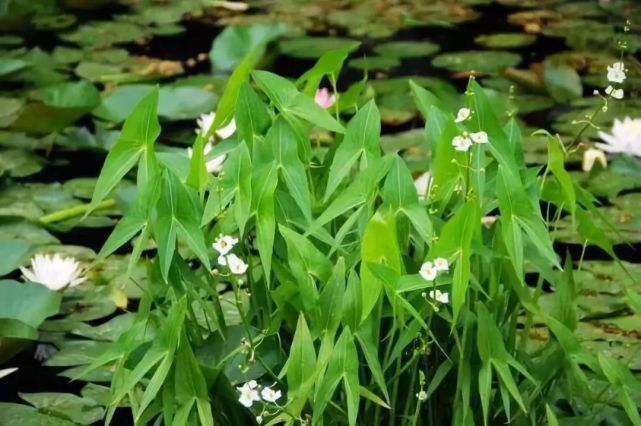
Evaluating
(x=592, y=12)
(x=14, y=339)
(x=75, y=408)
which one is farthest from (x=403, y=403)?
(x=592, y=12)

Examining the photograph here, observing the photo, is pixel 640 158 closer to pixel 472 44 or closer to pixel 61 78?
pixel 472 44

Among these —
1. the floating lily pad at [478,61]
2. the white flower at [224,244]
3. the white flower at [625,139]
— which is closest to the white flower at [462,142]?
the white flower at [224,244]

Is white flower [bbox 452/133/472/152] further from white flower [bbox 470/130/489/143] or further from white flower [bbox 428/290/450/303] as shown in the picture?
white flower [bbox 428/290/450/303]

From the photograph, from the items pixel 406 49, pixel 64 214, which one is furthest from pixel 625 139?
pixel 64 214

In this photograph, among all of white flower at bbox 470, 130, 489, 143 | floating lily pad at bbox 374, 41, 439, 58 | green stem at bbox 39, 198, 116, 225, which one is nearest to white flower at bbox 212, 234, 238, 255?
white flower at bbox 470, 130, 489, 143

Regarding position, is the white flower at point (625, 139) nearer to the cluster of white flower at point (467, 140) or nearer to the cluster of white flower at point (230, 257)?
the cluster of white flower at point (467, 140)

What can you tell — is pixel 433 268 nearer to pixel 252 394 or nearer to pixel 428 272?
pixel 428 272
